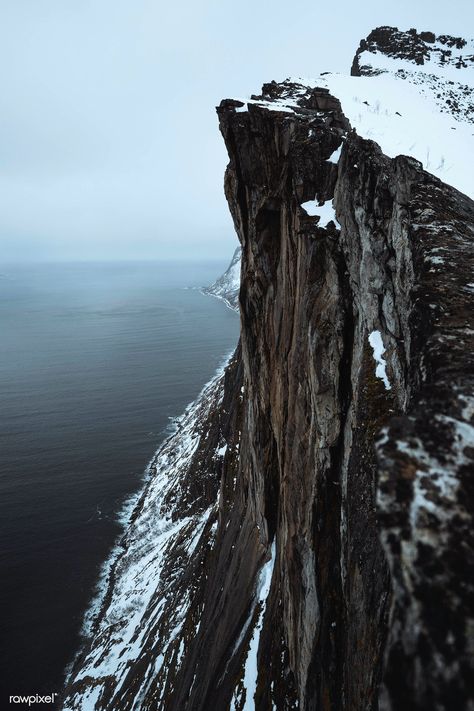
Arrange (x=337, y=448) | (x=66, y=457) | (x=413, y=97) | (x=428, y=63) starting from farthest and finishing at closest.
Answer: (x=66, y=457), (x=428, y=63), (x=413, y=97), (x=337, y=448)

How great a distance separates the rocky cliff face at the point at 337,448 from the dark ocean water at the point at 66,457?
14.8 m

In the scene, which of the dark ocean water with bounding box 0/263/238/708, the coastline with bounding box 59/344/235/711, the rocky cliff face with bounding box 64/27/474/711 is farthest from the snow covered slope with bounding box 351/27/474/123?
the dark ocean water with bounding box 0/263/238/708

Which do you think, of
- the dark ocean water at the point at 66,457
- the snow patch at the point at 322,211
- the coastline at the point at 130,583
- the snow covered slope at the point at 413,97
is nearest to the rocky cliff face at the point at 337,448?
the snow patch at the point at 322,211

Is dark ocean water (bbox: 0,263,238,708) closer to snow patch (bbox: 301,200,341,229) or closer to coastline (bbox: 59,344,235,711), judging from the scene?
coastline (bbox: 59,344,235,711)

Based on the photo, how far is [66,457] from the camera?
53625mm

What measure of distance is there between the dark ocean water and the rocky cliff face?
48.6ft

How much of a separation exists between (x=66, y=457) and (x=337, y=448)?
54.5 metres

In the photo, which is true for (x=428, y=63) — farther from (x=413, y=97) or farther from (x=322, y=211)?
(x=322, y=211)

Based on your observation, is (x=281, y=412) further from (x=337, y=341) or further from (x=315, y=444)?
(x=337, y=341)

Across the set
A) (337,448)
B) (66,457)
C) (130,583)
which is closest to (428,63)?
(337,448)

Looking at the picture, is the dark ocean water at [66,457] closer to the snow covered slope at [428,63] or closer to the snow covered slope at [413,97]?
the snow covered slope at [413,97]

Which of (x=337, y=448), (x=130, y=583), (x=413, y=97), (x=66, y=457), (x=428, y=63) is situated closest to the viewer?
(x=337, y=448)

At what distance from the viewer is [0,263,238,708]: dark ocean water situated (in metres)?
32.0

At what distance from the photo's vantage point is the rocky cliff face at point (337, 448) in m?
2.23
